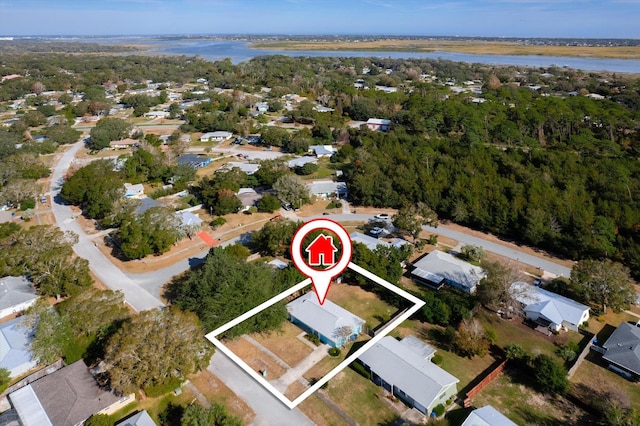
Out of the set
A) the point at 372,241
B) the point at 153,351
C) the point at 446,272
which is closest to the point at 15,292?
the point at 153,351

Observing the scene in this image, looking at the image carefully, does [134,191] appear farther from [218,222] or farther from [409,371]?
[409,371]

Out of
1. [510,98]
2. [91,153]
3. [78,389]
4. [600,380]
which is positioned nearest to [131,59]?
[91,153]

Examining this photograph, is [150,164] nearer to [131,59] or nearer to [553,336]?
[553,336]

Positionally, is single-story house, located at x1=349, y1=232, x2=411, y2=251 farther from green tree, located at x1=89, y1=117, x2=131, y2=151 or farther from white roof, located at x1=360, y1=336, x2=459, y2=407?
green tree, located at x1=89, y1=117, x2=131, y2=151

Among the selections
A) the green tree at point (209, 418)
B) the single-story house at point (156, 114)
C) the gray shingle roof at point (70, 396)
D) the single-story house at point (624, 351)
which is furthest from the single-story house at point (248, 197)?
the single-story house at point (156, 114)

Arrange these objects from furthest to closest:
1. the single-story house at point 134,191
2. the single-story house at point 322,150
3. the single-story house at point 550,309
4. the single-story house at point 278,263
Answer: the single-story house at point 322,150, the single-story house at point 134,191, the single-story house at point 278,263, the single-story house at point 550,309

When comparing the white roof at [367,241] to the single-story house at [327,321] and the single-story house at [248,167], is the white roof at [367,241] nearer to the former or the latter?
the single-story house at [327,321]

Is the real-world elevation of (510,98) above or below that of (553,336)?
above
